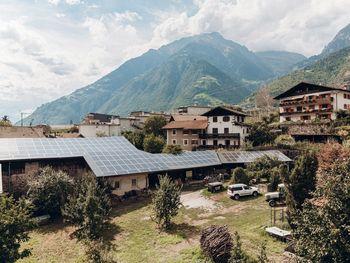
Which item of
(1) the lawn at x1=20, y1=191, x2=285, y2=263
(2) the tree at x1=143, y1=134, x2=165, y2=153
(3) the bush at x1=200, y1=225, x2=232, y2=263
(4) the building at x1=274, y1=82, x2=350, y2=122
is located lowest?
(1) the lawn at x1=20, y1=191, x2=285, y2=263

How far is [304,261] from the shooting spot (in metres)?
16.1

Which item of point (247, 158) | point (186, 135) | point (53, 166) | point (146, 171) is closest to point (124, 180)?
point (146, 171)

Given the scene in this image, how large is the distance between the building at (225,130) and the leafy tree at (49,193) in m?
42.8

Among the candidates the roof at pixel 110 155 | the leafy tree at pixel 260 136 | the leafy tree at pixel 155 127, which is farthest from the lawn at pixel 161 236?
the leafy tree at pixel 155 127

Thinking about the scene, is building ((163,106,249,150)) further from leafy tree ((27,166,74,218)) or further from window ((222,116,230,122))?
leafy tree ((27,166,74,218))

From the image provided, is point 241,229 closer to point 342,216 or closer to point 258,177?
point 342,216

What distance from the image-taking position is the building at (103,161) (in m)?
41.9

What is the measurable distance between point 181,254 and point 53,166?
2747 cm

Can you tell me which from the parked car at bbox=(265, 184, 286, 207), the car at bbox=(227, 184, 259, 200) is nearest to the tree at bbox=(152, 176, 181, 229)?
the car at bbox=(227, 184, 259, 200)

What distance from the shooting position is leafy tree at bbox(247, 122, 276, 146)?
6906 centimetres

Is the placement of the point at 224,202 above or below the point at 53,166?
below

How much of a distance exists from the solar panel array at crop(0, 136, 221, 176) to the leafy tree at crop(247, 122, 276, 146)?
644 inches

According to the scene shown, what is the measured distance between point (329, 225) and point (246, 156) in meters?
43.1

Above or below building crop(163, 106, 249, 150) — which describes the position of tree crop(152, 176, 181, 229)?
below
